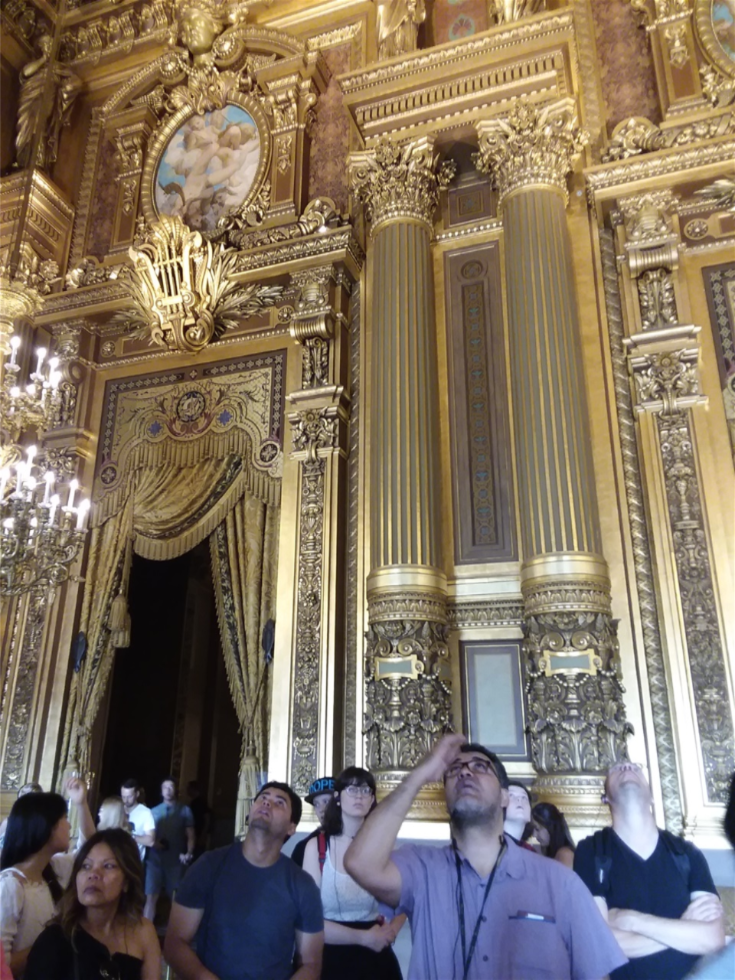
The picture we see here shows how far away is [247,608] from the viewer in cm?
696

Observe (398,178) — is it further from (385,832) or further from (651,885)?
(385,832)

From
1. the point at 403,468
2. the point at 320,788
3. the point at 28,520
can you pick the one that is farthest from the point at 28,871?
the point at 403,468

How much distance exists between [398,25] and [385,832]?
25.5 feet

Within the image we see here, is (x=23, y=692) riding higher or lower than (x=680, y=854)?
higher

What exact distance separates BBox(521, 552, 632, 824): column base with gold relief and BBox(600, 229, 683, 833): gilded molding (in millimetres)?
358

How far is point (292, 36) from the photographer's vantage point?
8.62 m

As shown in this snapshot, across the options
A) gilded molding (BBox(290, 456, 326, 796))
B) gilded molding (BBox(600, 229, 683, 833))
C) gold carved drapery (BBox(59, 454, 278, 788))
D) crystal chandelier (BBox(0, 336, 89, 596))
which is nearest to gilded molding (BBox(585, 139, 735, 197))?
gilded molding (BBox(600, 229, 683, 833))

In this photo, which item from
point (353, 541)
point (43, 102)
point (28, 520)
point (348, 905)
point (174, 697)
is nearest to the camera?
point (348, 905)

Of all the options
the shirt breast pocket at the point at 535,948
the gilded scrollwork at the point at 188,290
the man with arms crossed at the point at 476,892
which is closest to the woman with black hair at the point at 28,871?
the man with arms crossed at the point at 476,892

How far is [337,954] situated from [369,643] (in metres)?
2.92

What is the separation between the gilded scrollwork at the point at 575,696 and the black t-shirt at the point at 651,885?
264 cm

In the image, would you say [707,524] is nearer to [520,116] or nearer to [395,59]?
[520,116]

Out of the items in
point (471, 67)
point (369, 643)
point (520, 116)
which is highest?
point (471, 67)

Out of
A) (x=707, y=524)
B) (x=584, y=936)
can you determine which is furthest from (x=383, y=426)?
(x=584, y=936)
